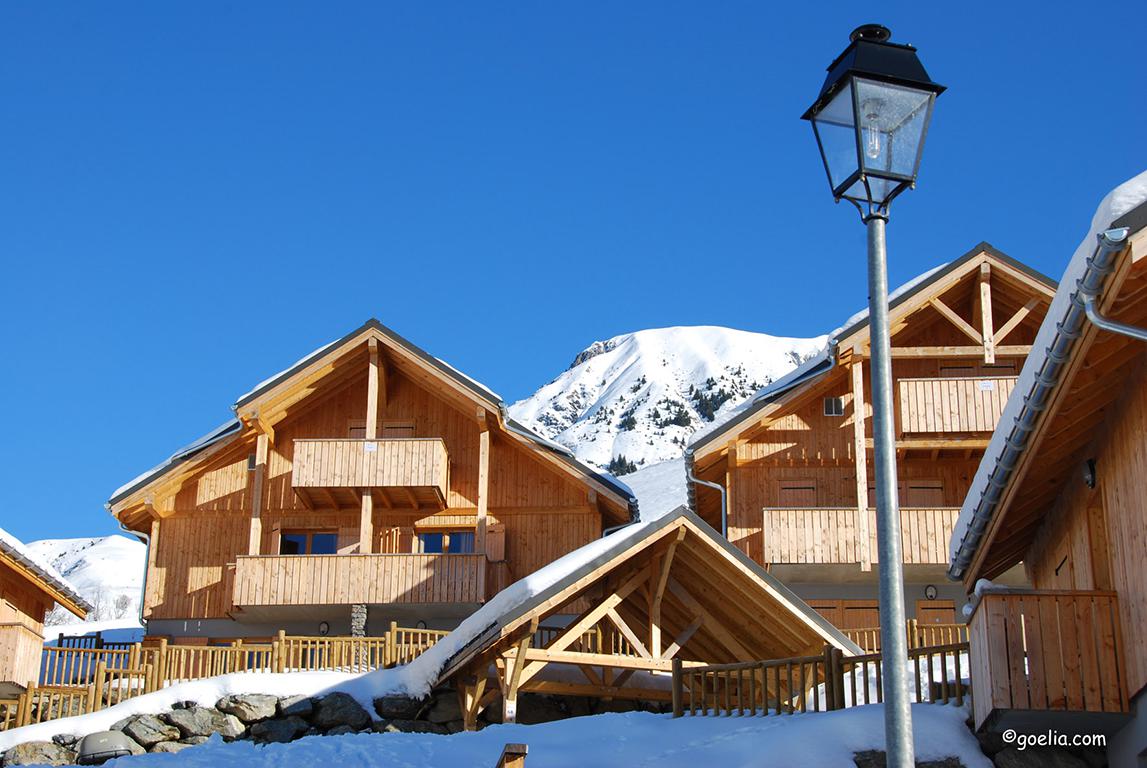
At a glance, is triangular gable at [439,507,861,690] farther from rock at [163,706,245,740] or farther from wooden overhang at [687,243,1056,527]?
wooden overhang at [687,243,1056,527]

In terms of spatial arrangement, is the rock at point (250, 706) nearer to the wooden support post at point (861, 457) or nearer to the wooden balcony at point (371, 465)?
the wooden balcony at point (371, 465)

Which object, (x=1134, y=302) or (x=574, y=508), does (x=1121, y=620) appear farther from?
(x=574, y=508)

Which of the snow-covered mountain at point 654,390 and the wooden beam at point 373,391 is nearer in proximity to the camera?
the wooden beam at point 373,391

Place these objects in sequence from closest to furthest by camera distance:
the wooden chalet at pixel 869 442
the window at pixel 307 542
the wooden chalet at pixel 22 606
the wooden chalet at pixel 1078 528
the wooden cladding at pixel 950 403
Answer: the wooden chalet at pixel 1078 528 → the wooden chalet at pixel 22 606 → the wooden chalet at pixel 869 442 → the wooden cladding at pixel 950 403 → the window at pixel 307 542

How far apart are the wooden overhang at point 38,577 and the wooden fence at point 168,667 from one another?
6.07ft

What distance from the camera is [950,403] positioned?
3097 cm

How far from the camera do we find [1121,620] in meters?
13.8

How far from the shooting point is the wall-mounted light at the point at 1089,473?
14672 mm

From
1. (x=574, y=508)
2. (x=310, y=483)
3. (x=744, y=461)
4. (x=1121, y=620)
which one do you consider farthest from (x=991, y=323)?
(x=1121, y=620)

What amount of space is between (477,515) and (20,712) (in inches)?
433

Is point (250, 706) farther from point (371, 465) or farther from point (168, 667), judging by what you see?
point (371, 465)

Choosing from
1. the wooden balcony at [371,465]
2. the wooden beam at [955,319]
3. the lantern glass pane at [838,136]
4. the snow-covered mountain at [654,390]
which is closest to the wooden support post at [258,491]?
the wooden balcony at [371,465]

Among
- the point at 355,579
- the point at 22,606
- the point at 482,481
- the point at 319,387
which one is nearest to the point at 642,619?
the point at 482,481

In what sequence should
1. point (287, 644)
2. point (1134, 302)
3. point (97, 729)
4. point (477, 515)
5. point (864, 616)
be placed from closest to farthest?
point (1134, 302), point (97, 729), point (287, 644), point (864, 616), point (477, 515)
